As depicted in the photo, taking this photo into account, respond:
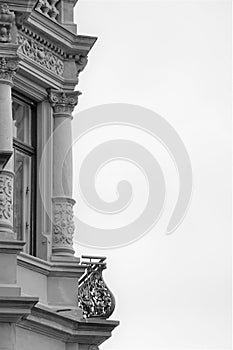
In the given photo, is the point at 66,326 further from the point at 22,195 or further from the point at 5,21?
the point at 5,21

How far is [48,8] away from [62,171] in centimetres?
300

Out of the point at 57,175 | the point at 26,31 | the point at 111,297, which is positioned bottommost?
the point at 111,297

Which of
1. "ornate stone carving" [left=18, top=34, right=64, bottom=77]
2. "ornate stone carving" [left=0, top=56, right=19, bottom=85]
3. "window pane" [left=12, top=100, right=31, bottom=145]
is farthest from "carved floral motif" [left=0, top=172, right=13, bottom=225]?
"ornate stone carving" [left=18, top=34, right=64, bottom=77]

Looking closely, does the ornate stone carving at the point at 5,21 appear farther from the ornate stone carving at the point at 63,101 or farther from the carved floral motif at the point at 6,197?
the ornate stone carving at the point at 63,101

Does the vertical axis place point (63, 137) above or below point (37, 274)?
above

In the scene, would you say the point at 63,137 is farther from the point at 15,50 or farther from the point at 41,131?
the point at 15,50

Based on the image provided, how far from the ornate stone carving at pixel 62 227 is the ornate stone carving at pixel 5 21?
143 inches

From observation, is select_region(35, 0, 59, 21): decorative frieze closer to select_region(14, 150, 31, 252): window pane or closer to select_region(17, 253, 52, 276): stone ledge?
select_region(14, 150, 31, 252): window pane

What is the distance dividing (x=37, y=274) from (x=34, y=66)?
3.75 metres

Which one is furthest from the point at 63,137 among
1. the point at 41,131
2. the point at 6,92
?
the point at 6,92

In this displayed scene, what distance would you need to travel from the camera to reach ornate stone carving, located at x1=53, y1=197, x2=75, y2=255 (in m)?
35.5

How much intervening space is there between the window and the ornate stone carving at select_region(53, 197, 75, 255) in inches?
16.0

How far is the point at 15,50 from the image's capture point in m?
33.6

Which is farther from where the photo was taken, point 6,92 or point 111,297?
point 111,297
